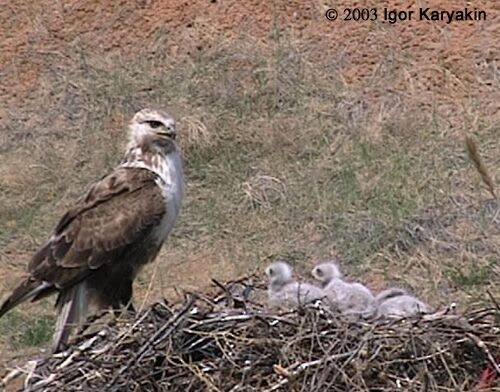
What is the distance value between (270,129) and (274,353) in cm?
701

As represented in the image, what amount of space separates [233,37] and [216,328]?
874 cm

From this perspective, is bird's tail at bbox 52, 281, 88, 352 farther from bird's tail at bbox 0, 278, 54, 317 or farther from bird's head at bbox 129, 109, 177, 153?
bird's head at bbox 129, 109, 177, 153

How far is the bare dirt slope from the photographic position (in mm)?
9844

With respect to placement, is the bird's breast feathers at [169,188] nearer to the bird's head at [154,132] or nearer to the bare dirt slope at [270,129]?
the bird's head at [154,132]

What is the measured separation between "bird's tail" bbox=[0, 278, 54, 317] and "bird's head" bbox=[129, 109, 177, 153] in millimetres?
798

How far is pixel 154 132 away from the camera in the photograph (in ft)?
24.9

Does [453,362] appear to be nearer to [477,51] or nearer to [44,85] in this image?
[477,51]

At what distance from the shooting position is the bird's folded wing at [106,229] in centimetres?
744

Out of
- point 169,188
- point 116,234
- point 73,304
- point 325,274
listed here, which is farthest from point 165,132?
point 325,274

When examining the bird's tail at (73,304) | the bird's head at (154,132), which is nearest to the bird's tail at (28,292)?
the bird's tail at (73,304)

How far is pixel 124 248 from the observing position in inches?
296

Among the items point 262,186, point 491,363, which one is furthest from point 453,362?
point 262,186

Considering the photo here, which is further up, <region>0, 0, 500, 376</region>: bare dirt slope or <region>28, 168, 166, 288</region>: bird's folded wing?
<region>28, 168, 166, 288</region>: bird's folded wing

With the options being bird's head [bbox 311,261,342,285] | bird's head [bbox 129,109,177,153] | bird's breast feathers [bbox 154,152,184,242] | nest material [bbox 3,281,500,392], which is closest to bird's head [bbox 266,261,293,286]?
bird's head [bbox 311,261,342,285]
